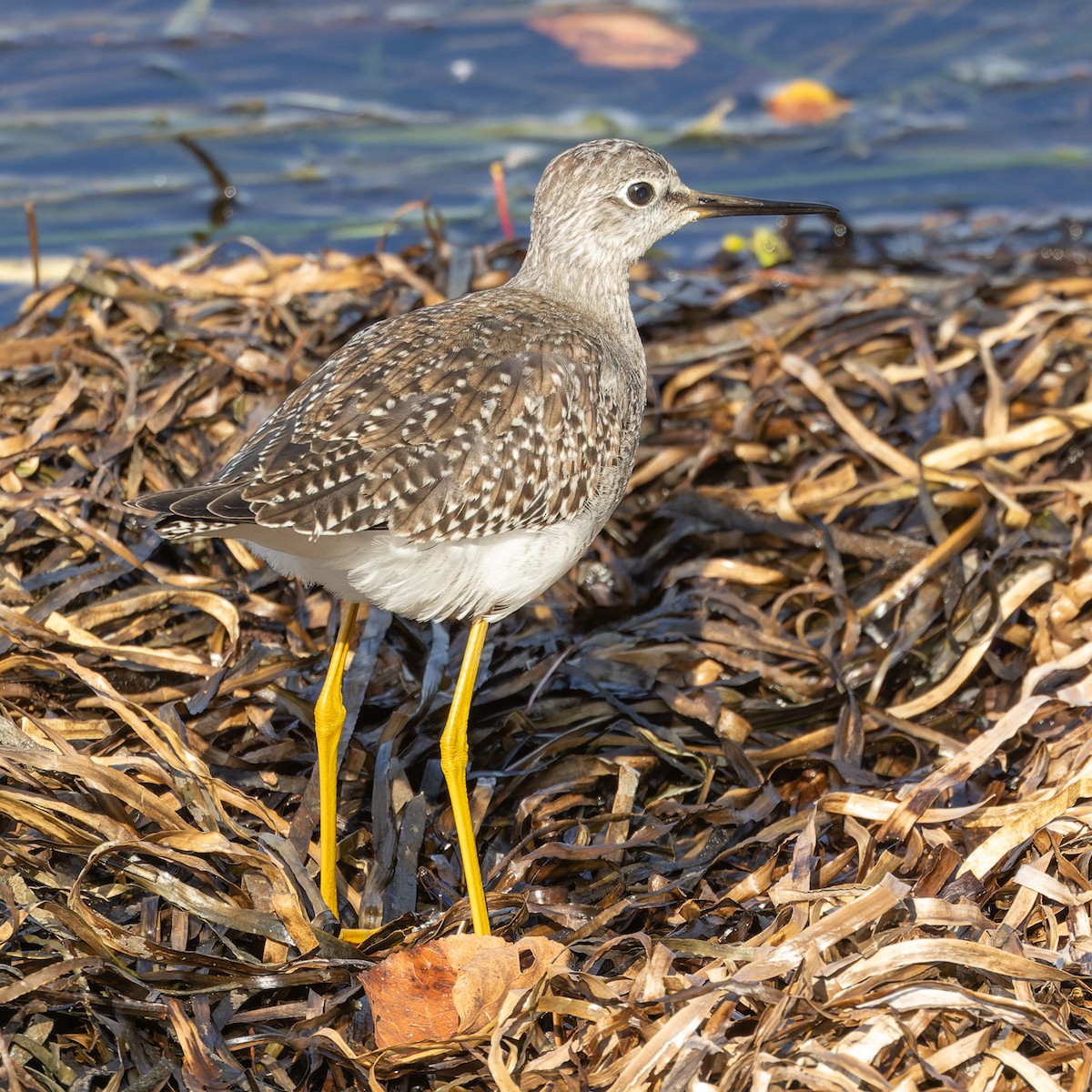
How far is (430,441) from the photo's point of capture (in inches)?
154

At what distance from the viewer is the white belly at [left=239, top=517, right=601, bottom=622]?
387 cm

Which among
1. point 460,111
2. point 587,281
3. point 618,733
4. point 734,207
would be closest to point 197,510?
point 618,733

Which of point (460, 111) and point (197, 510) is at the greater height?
point (460, 111)

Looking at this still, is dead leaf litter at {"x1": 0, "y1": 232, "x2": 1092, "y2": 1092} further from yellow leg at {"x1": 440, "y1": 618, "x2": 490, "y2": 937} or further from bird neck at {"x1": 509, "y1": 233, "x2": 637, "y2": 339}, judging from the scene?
bird neck at {"x1": 509, "y1": 233, "x2": 637, "y2": 339}

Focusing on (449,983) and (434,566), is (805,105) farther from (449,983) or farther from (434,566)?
(449,983)

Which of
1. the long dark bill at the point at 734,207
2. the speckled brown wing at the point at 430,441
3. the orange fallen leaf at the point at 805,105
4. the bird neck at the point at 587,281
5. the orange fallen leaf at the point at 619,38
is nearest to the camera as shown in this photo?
the speckled brown wing at the point at 430,441

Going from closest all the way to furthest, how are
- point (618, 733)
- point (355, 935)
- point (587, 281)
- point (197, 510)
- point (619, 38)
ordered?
point (197, 510) < point (355, 935) < point (618, 733) < point (587, 281) < point (619, 38)

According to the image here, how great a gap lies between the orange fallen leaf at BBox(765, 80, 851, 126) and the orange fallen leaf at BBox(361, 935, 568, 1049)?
737cm

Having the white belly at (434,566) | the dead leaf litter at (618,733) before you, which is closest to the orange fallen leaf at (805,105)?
the dead leaf litter at (618,733)

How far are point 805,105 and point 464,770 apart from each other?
686 cm

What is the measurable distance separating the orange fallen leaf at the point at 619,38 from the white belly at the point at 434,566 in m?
6.76

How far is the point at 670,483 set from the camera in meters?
5.58

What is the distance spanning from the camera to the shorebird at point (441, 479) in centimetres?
376

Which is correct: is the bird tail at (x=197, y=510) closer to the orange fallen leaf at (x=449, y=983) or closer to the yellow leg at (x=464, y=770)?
the yellow leg at (x=464, y=770)
